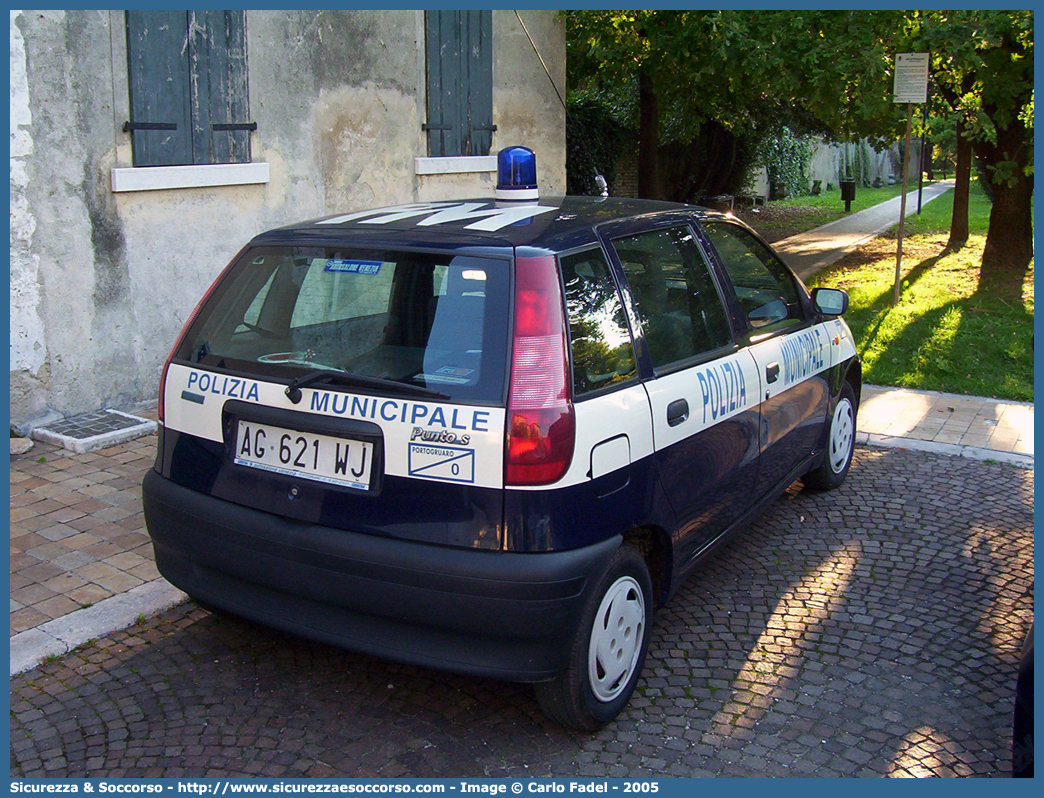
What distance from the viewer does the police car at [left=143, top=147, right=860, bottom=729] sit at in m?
3.10

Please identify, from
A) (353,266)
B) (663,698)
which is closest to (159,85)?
(353,266)

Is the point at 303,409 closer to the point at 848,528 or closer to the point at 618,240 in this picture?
the point at 618,240

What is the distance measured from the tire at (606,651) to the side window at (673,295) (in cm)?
80

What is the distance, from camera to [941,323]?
10.4 meters

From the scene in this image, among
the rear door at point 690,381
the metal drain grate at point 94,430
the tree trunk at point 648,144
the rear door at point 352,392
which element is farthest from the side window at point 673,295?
the tree trunk at point 648,144

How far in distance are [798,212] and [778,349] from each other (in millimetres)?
24488

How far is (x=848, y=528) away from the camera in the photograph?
5.35m

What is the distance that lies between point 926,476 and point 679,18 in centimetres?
707

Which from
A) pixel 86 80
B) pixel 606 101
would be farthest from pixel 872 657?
pixel 606 101

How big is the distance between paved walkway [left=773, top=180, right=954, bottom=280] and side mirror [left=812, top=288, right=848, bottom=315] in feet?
30.5

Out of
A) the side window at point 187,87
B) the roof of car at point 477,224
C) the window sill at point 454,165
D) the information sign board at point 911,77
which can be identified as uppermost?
the information sign board at point 911,77

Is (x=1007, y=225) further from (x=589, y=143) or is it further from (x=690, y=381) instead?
(x=690, y=381)

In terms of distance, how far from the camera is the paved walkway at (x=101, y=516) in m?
4.20

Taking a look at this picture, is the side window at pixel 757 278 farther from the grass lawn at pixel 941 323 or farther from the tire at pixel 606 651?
the grass lawn at pixel 941 323
